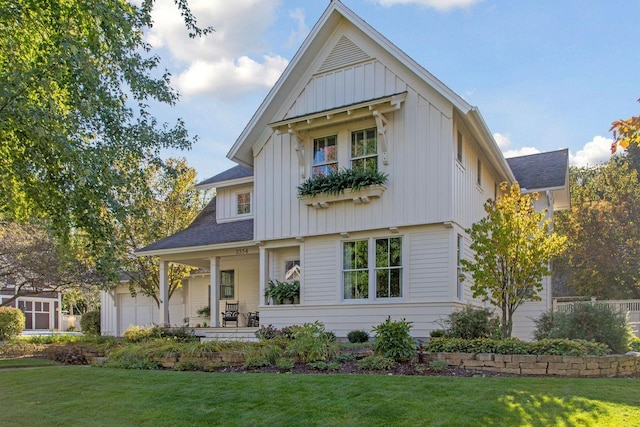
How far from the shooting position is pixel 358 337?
13289mm

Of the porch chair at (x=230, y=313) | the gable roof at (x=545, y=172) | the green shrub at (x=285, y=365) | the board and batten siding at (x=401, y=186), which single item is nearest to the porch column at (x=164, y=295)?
the porch chair at (x=230, y=313)

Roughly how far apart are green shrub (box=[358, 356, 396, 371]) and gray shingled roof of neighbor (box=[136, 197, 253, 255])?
8.05 meters

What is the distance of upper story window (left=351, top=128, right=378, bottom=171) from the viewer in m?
14.2

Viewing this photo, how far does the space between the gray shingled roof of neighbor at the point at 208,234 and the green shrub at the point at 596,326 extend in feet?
30.7

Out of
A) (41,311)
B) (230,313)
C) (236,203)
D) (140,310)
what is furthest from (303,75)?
(41,311)

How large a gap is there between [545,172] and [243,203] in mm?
10921

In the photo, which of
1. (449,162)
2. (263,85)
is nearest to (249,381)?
(449,162)

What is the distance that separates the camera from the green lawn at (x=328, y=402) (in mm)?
6168

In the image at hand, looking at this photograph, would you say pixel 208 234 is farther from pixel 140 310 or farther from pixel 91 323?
pixel 91 323

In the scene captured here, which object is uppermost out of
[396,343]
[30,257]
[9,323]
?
[30,257]

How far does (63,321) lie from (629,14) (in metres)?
41.0

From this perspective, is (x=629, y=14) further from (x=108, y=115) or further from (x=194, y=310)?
(x=194, y=310)

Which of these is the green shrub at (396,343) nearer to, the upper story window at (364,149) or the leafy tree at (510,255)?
the leafy tree at (510,255)

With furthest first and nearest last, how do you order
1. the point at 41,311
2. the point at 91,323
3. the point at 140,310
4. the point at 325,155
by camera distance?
the point at 41,311, the point at 91,323, the point at 140,310, the point at 325,155
